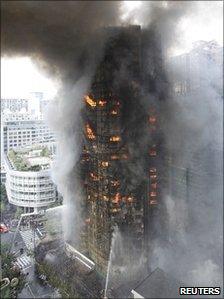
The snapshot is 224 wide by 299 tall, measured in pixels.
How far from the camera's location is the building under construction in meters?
13.9

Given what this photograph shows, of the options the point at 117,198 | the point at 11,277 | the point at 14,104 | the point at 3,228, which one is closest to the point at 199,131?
the point at 117,198

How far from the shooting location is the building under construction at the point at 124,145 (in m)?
13.9

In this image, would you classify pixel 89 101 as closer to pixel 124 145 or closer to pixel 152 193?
pixel 124 145

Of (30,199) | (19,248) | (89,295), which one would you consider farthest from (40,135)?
(89,295)

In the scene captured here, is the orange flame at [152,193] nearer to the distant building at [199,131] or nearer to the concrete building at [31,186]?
the distant building at [199,131]

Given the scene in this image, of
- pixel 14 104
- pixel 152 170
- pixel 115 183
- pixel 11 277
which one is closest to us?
pixel 11 277

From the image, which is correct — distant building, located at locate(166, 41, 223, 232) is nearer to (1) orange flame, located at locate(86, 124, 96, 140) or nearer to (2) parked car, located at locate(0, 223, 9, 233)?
(1) orange flame, located at locate(86, 124, 96, 140)

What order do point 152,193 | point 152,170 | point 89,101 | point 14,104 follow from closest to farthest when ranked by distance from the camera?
point 152,170, point 152,193, point 89,101, point 14,104

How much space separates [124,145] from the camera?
45.9 feet

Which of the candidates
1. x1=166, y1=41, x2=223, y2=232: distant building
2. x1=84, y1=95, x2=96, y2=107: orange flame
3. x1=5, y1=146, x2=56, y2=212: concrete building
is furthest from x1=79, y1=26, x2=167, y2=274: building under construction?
x1=5, y1=146, x2=56, y2=212: concrete building

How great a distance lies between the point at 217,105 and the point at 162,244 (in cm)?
654

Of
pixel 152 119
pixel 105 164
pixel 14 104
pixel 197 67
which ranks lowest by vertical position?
pixel 105 164

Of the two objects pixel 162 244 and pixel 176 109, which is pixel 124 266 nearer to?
pixel 162 244

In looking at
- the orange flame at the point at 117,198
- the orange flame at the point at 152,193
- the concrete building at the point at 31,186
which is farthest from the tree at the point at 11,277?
the concrete building at the point at 31,186
